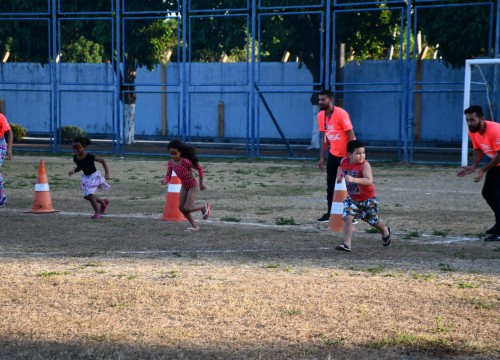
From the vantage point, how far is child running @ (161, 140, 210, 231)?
1235cm

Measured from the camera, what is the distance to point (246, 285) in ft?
27.4

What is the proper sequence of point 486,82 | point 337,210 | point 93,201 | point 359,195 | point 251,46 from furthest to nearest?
point 251,46
point 486,82
point 93,201
point 337,210
point 359,195

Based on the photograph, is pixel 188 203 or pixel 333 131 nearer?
pixel 188 203

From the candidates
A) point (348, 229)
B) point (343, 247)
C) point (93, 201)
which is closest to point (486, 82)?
point (93, 201)

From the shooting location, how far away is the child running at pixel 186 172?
1235cm

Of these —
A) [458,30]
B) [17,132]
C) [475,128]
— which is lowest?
[17,132]

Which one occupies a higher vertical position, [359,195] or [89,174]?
[359,195]

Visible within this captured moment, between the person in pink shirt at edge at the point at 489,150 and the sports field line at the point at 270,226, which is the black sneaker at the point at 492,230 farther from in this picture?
the sports field line at the point at 270,226

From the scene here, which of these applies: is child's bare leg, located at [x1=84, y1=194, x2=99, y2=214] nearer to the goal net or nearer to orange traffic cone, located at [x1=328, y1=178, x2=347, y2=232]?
orange traffic cone, located at [x1=328, y1=178, x2=347, y2=232]

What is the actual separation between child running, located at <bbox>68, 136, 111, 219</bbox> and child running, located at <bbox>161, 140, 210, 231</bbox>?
1462mm

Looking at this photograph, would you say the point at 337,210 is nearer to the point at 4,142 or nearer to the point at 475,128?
the point at 475,128

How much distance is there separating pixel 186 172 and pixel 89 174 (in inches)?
78.0

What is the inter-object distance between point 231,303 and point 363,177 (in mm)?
3477

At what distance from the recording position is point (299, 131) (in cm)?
4128
